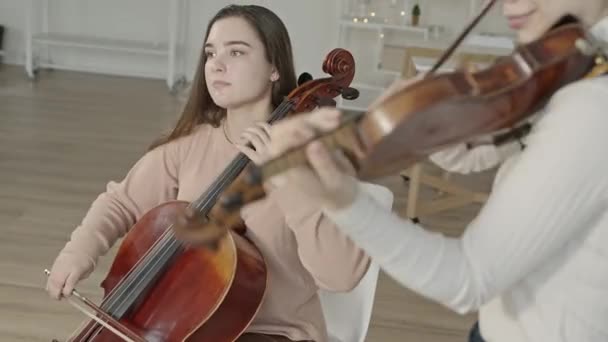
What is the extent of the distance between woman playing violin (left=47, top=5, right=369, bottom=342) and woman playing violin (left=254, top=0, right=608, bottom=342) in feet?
1.56

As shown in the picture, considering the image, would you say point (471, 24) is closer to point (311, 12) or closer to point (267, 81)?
point (267, 81)

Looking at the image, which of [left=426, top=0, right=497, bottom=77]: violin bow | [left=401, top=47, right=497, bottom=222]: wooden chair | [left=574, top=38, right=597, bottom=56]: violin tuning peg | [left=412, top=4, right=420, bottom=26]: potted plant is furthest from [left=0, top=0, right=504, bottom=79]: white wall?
[left=574, top=38, right=597, bottom=56]: violin tuning peg

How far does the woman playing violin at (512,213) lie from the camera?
2.34ft

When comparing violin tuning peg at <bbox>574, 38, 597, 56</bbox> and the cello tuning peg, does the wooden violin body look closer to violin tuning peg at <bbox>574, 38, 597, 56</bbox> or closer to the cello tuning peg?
violin tuning peg at <bbox>574, 38, 597, 56</bbox>

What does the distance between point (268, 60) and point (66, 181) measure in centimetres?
198

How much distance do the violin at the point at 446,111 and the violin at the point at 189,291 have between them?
0.53 meters

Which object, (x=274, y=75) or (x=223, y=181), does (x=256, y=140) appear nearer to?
(x=223, y=181)

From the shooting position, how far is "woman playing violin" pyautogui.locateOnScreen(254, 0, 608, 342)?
71 centimetres

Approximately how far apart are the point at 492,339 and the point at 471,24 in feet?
1.15

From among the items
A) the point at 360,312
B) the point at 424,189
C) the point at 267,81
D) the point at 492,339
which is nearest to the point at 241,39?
the point at 267,81

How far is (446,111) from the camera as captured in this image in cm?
69

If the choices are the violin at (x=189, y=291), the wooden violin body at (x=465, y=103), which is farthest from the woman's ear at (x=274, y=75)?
the wooden violin body at (x=465, y=103)

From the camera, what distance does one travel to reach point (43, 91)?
4562mm

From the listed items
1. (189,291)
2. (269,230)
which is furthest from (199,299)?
(269,230)
